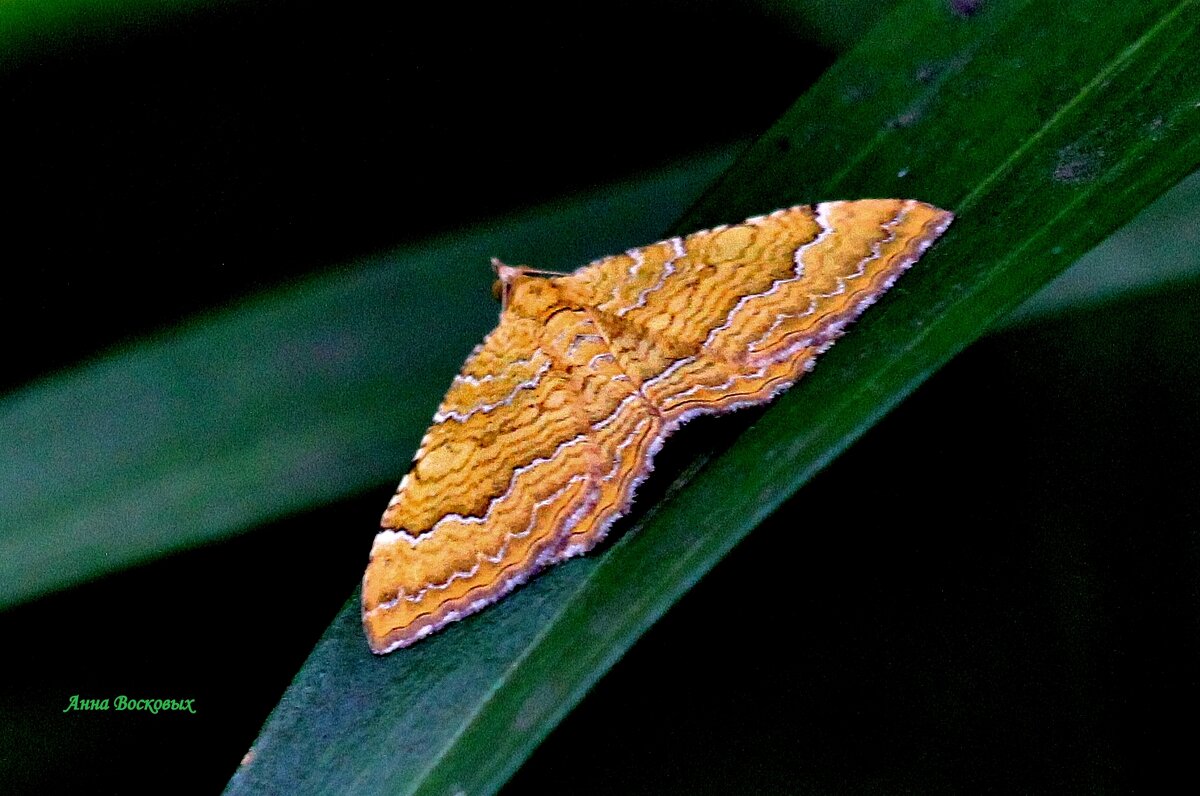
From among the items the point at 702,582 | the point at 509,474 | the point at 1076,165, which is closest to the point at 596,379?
the point at 509,474

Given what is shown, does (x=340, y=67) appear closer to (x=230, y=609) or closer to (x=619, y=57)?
(x=619, y=57)

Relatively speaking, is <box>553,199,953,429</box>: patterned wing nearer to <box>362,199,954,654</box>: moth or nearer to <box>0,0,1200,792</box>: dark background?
<box>362,199,954,654</box>: moth

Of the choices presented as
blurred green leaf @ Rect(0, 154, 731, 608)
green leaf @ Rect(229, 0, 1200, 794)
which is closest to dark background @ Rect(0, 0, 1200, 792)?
blurred green leaf @ Rect(0, 154, 731, 608)

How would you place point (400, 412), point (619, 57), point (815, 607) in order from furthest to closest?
point (619, 57) < point (815, 607) < point (400, 412)

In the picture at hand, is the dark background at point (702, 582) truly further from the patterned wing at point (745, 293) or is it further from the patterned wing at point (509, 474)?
the patterned wing at point (745, 293)

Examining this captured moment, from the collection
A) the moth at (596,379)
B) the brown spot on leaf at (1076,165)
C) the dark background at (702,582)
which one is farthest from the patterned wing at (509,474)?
the brown spot on leaf at (1076,165)

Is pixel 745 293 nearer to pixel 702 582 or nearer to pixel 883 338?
pixel 883 338

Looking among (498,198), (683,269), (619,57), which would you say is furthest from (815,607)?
(619,57)

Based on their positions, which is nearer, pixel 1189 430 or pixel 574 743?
pixel 1189 430

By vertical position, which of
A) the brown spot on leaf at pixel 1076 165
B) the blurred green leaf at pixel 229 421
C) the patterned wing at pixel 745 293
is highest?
the brown spot on leaf at pixel 1076 165
